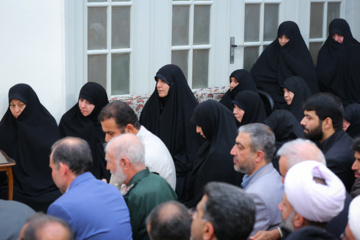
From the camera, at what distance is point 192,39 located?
6.58 meters

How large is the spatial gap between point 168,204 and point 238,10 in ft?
14.7

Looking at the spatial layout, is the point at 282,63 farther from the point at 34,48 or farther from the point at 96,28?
the point at 34,48

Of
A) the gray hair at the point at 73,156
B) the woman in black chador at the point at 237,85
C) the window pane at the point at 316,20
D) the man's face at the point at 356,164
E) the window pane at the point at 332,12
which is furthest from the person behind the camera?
the window pane at the point at 332,12

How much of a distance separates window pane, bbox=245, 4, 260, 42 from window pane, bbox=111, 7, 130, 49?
145 cm

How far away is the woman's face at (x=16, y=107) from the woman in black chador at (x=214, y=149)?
64.8 inches

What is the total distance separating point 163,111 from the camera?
5.79 metres

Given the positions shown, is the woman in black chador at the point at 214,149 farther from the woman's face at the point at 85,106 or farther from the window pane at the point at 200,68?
the window pane at the point at 200,68

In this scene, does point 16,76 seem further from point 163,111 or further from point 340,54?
point 340,54

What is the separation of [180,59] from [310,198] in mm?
4010

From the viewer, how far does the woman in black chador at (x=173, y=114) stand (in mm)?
5656

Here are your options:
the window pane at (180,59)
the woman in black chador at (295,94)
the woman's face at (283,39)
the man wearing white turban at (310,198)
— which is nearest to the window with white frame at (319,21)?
the woman's face at (283,39)

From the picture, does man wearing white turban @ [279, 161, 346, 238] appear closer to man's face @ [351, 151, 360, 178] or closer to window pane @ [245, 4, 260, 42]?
man's face @ [351, 151, 360, 178]

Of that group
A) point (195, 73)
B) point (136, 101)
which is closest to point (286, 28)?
point (195, 73)

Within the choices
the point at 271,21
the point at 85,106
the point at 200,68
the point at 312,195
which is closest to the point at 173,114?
the point at 85,106
